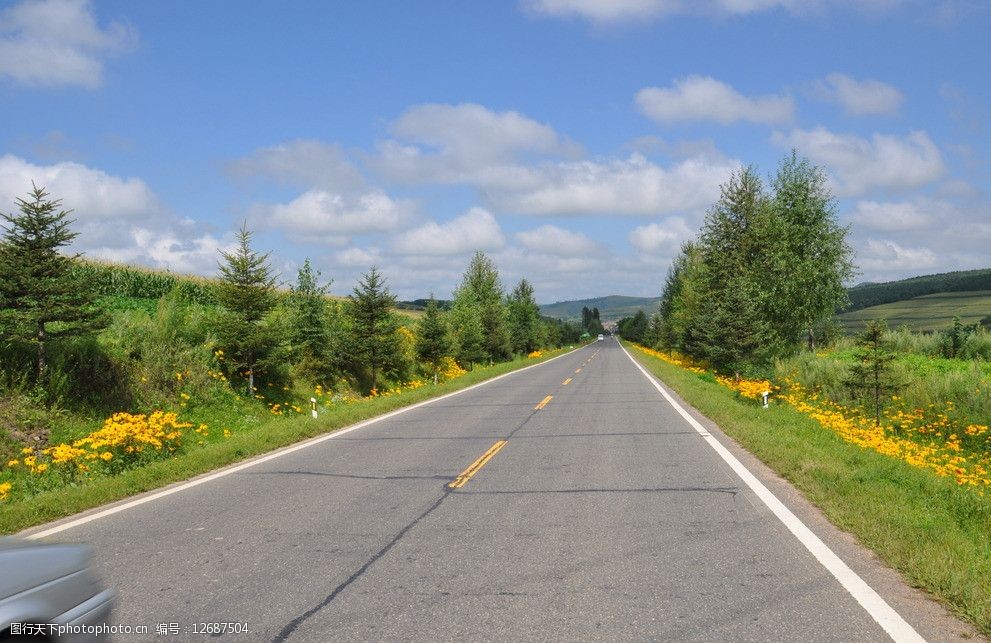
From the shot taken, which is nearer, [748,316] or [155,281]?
[155,281]

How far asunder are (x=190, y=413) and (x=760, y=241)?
3161 centimetres

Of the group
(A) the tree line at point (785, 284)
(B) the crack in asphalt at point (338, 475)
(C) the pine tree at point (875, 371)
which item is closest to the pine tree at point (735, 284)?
(A) the tree line at point (785, 284)

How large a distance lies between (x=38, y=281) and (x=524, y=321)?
61408 mm

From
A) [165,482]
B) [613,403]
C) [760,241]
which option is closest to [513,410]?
[613,403]

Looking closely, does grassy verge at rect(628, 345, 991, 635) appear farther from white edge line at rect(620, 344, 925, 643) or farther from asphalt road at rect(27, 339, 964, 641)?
asphalt road at rect(27, 339, 964, 641)

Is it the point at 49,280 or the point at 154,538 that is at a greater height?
the point at 49,280

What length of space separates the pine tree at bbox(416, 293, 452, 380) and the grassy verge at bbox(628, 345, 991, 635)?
897 inches

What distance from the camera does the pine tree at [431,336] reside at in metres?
33.0

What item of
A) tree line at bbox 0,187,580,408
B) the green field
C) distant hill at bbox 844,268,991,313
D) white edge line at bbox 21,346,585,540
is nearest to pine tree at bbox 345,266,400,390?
tree line at bbox 0,187,580,408

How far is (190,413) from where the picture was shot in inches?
709

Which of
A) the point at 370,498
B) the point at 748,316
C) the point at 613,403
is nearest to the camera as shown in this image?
the point at 370,498

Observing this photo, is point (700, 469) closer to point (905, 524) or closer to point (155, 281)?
point (905, 524)

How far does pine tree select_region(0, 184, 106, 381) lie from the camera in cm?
1355

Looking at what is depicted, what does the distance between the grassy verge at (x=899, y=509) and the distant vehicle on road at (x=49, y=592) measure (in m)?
4.78
